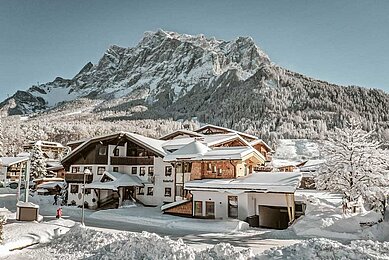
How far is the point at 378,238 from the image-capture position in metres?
20.5

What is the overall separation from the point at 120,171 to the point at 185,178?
10.6 metres

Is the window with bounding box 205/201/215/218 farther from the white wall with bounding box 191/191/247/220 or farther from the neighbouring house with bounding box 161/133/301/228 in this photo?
the white wall with bounding box 191/191/247/220

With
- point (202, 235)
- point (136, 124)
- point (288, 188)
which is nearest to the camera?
point (202, 235)

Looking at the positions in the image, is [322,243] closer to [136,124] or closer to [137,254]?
[137,254]

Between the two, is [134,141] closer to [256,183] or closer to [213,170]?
[213,170]

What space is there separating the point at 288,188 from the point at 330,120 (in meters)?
141

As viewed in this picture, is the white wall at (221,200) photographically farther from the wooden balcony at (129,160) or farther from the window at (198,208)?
the wooden balcony at (129,160)

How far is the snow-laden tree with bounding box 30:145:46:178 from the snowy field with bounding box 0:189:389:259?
36.6 m

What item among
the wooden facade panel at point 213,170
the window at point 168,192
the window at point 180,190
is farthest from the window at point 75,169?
the wooden facade panel at point 213,170

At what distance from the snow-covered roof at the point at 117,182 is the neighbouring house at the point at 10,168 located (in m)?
37.9

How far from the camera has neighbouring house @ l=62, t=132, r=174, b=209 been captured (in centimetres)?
3872

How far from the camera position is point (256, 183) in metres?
27.7

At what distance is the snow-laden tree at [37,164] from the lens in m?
64.6

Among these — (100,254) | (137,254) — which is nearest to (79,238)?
(100,254)
